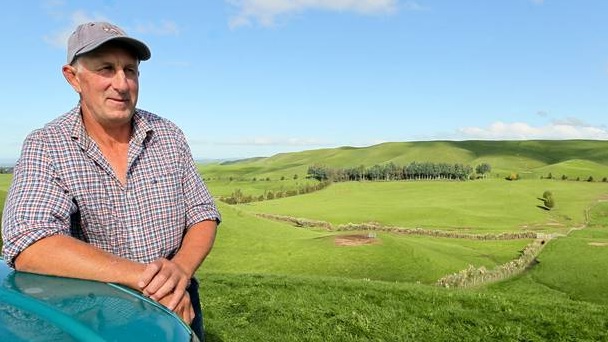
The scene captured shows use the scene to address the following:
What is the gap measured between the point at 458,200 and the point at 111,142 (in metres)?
94.0

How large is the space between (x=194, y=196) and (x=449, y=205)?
8523cm

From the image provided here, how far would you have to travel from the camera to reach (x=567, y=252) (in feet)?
105

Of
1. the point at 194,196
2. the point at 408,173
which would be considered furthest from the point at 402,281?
the point at 408,173

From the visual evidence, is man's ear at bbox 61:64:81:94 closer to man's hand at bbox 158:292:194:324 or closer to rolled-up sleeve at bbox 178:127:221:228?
rolled-up sleeve at bbox 178:127:221:228

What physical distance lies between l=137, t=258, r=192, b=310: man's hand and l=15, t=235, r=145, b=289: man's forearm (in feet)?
0.15

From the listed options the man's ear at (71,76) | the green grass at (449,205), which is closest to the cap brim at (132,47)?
the man's ear at (71,76)

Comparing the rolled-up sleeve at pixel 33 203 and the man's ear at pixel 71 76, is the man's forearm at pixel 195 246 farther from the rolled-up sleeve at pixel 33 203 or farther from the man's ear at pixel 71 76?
the man's ear at pixel 71 76

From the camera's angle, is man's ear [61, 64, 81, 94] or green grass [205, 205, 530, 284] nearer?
man's ear [61, 64, 81, 94]

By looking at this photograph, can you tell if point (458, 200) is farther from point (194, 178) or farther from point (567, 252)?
point (194, 178)

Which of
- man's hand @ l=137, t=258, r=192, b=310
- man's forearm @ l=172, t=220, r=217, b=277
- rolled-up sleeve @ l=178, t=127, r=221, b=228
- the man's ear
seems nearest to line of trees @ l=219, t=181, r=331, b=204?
rolled-up sleeve @ l=178, t=127, r=221, b=228

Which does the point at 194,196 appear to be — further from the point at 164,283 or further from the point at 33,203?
the point at 33,203

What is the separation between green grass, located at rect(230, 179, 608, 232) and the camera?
66.3 meters

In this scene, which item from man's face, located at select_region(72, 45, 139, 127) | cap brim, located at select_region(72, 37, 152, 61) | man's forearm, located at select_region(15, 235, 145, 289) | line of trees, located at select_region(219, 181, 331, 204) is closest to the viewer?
man's forearm, located at select_region(15, 235, 145, 289)

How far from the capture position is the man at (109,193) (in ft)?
7.89
